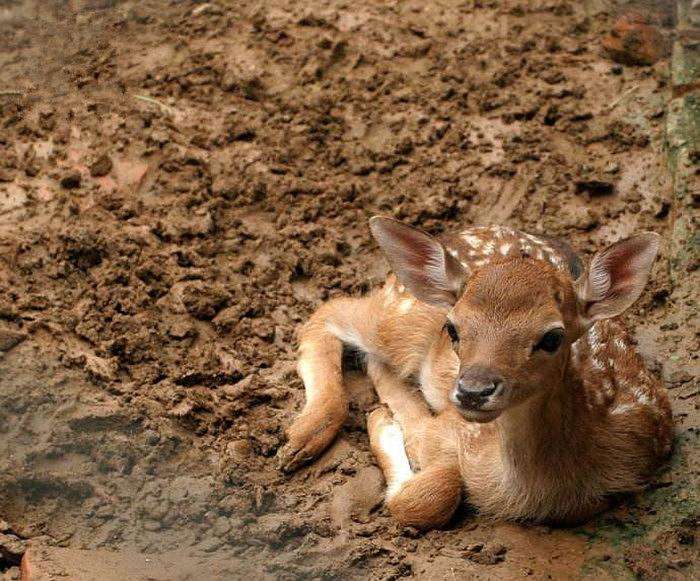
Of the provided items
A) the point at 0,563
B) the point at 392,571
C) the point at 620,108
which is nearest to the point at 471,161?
the point at 620,108

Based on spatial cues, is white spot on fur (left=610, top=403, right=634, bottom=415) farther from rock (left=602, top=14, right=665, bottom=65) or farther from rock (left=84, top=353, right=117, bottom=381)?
rock (left=602, top=14, right=665, bottom=65)

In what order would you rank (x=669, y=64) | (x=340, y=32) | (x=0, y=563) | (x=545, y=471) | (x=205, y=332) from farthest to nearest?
(x=340, y=32) < (x=669, y=64) < (x=205, y=332) < (x=545, y=471) < (x=0, y=563)

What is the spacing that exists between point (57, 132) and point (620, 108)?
3.33 meters

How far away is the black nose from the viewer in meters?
4.20

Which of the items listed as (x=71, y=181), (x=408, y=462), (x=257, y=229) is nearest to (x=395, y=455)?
(x=408, y=462)

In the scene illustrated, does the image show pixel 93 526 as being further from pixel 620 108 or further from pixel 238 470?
pixel 620 108

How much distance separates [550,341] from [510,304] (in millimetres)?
213

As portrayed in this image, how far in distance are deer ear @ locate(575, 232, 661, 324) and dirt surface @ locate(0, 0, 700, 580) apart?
2.70ft

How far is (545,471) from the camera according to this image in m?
4.87

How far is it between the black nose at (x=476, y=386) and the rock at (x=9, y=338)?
2.15 m

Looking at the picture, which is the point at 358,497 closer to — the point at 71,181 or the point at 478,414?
the point at 478,414

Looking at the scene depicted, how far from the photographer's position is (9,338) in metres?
5.19

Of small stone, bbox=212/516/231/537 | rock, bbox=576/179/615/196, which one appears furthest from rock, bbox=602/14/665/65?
small stone, bbox=212/516/231/537

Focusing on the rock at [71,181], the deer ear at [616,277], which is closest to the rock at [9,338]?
the rock at [71,181]
